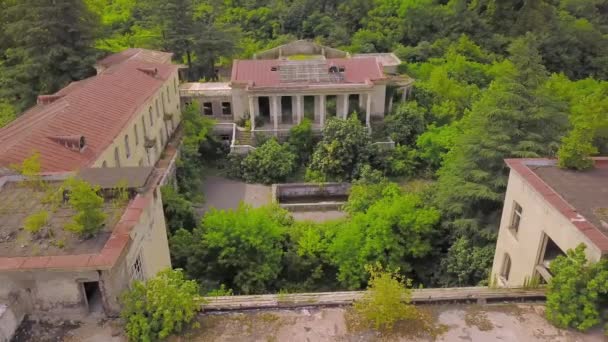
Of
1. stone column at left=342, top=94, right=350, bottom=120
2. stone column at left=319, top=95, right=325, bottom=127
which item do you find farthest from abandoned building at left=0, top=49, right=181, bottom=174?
stone column at left=342, top=94, right=350, bottom=120

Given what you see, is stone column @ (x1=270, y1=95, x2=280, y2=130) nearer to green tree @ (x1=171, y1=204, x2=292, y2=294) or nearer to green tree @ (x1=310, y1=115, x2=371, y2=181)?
green tree @ (x1=310, y1=115, x2=371, y2=181)

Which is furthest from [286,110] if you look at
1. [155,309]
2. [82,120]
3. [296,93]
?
[155,309]

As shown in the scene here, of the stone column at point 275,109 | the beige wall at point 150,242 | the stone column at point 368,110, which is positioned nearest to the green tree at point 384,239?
the beige wall at point 150,242

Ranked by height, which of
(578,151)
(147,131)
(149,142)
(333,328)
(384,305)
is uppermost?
(578,151)

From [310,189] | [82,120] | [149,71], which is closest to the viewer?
A: [82,120]

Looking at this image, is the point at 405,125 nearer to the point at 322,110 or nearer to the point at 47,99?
the point at 322,110

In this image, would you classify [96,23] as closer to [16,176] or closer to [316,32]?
[16,176]
